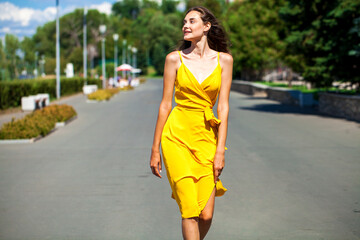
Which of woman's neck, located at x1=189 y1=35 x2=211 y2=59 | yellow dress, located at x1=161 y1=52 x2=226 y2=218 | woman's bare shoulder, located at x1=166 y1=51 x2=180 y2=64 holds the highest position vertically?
woman's neck, located at x1=189 y1=35 x2=211 y2=59

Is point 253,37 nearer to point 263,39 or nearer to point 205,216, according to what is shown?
point 263,39

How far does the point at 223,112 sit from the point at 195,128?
9.0 inches

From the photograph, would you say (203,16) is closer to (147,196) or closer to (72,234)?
(72,234)

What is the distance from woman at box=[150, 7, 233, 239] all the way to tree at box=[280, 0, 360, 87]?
15183 mm

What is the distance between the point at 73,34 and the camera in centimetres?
12750

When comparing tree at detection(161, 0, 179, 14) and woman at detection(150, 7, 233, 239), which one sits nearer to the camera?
woman at detection(150, 7, 233, 239)

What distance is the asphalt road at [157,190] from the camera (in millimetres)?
5672

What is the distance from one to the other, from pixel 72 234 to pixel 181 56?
102 inches

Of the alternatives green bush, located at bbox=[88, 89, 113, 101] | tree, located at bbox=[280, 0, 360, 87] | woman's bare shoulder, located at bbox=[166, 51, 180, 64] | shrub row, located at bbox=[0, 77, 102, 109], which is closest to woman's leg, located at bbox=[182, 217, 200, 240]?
woman's bare shoulder, located at bbox=[166, 51, 180, 64]

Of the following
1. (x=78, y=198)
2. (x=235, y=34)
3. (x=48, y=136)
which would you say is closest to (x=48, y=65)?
(x=235, y=34)

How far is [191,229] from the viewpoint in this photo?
12.0 ft

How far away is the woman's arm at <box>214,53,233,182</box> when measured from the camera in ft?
12.3

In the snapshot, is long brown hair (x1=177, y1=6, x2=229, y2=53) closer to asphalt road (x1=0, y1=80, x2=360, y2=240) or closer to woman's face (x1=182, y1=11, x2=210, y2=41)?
woman's face (x1=182, y1=11, x2=210, y2=41)

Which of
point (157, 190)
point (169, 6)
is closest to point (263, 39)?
point (157, 190)
